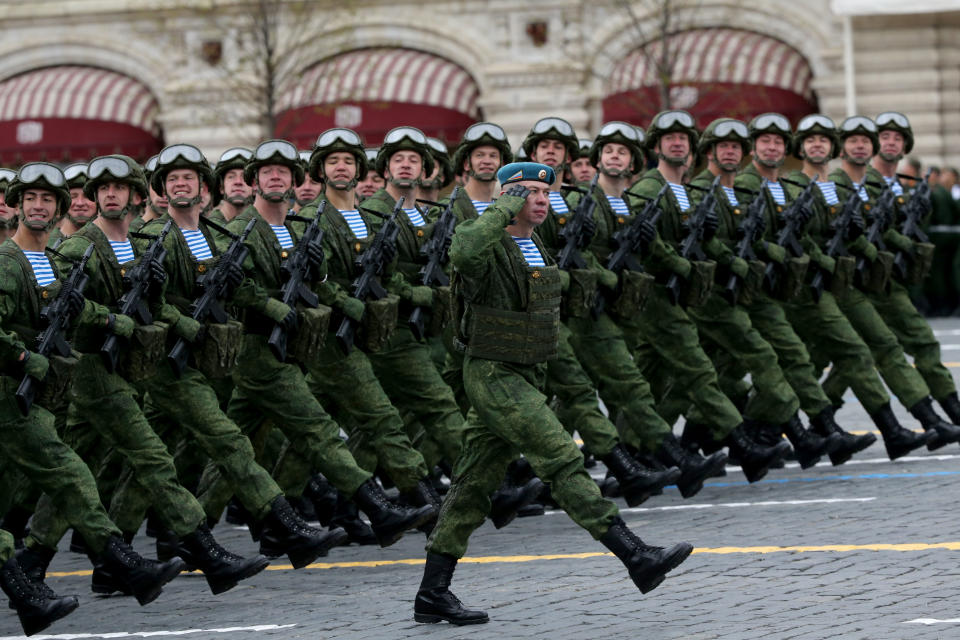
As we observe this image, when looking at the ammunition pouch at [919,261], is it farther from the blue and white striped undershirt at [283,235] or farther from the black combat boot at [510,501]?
the blue and white striped undershirt at [283,235]

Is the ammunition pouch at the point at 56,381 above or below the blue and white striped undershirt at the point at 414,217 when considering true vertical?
below

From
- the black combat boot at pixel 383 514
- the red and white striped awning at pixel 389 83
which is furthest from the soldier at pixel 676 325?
the red and white striped awning at pixel 389 83

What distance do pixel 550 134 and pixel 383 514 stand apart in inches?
110

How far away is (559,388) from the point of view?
1074 centimetres

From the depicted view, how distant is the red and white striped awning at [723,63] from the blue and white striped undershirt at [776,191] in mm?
15318

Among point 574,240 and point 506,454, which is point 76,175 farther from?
point 506,454

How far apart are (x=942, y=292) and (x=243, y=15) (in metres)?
10.9

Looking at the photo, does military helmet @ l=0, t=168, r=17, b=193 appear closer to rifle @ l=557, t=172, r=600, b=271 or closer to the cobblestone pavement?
the cobblestone pavement

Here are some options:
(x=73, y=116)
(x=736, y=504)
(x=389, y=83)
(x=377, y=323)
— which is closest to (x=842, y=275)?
(x=736, y=504)

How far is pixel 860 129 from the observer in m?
13.4

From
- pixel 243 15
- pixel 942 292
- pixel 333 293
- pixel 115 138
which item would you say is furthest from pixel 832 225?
pixel 115 138

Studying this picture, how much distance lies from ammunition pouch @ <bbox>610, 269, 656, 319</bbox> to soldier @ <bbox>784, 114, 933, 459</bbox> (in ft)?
5.27

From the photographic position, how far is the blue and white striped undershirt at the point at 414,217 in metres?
11.2

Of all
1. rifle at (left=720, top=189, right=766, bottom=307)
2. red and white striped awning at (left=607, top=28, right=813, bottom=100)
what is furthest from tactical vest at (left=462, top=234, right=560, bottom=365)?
red and white striped awning at (left=607, top=28, right=813, bottom=100)
